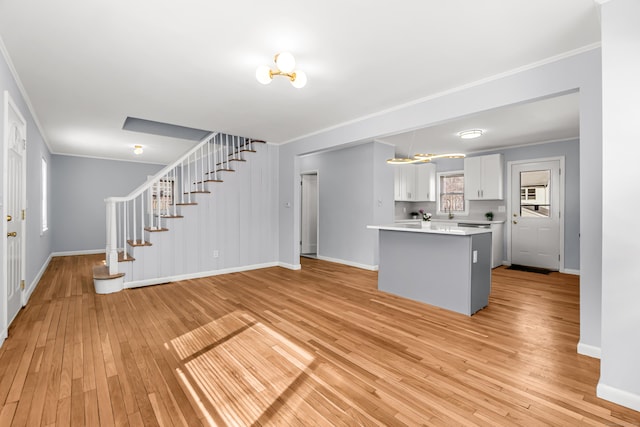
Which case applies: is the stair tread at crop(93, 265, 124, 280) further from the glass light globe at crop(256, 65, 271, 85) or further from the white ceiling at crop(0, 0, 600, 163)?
the glass light globe at crop(256, 65, 271, 85)

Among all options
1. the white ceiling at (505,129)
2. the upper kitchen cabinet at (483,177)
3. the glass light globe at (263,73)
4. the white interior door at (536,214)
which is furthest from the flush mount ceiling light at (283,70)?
the white interior door at (536,214)

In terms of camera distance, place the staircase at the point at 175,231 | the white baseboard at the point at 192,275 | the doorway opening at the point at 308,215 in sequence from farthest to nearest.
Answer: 1. the doorway opening at the point at 308,215
2. the white baseboard at the point at 192,275
3. the staircase at the point at 175,231

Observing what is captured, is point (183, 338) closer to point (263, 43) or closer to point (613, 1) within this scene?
point (263, 43)

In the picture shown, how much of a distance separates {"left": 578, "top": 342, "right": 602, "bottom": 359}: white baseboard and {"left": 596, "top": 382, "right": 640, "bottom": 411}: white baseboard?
0.63m

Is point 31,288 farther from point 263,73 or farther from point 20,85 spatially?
point 263,73

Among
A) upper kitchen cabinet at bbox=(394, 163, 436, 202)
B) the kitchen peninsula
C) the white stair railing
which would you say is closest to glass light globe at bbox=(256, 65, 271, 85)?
the kitchen peninsula

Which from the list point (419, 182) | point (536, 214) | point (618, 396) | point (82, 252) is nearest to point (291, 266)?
point (419, 182)

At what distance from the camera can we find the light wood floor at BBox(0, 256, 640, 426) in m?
1.77

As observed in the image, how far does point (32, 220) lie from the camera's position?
14.4 ft

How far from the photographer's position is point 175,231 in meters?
5.02

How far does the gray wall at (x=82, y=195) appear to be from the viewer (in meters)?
7.35

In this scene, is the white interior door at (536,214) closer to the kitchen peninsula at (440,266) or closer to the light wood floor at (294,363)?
the light wood floor at (294,363)

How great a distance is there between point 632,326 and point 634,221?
→ 64 centimetres

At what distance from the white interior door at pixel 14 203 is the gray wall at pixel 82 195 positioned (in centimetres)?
460
